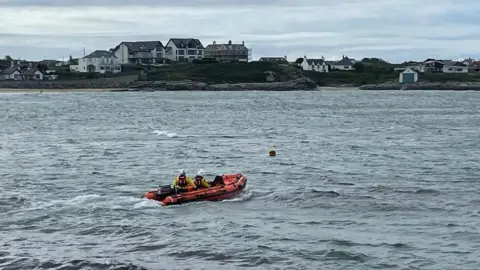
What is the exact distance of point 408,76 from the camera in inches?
6796

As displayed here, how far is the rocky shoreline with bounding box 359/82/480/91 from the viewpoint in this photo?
16575cm

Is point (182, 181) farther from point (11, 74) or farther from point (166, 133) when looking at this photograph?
point (11, 74)

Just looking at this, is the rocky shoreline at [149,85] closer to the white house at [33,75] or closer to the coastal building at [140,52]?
the white house at [33,75]

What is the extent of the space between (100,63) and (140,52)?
495 inches

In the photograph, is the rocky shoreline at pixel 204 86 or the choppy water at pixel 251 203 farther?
the rocky shoreline at pixel 204 86

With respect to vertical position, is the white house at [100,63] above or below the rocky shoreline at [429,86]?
above

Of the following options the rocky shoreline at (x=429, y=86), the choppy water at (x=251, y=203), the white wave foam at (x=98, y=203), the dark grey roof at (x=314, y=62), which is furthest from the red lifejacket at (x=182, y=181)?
the dark grey roof at (x=314, y=62)

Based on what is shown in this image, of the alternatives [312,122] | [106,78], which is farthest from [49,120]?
[106,78]

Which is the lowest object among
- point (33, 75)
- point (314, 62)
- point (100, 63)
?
point (33, 75)

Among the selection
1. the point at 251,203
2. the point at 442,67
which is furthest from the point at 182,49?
the point at 251,203

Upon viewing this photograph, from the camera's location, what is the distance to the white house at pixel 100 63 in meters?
179

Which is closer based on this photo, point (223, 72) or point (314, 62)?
point (223, 72)

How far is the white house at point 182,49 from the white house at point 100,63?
17.1 meters

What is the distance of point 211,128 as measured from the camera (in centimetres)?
6650
